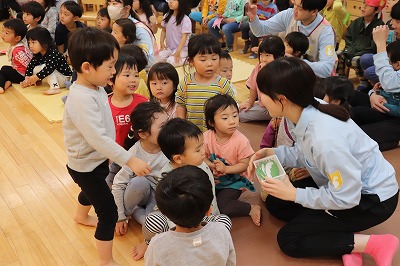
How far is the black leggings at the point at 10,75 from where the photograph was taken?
3875 mm

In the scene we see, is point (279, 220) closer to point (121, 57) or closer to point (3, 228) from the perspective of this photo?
point (121, 57)

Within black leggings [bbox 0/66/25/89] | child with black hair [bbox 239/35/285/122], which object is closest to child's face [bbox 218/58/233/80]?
child with black hair [bbox 239/35/285/122]

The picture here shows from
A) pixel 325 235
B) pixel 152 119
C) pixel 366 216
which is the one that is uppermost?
pixel 152 119

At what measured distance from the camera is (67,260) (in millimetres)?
1875

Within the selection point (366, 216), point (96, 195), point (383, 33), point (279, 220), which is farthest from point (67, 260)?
point (383, 33)

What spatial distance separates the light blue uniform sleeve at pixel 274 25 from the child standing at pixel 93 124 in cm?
192

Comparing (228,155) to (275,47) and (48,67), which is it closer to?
(275,47)

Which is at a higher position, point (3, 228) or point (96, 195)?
point (96, 195)

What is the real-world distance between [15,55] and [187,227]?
10.6 ft

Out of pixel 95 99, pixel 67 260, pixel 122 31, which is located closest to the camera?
pixel 95 99

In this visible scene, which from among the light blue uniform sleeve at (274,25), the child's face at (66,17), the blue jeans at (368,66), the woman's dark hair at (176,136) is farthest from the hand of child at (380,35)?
the child's face at (66,17)

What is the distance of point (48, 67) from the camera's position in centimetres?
379

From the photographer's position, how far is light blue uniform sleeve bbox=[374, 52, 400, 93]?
2.59 meters

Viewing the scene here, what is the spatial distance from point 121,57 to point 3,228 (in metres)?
1.04
